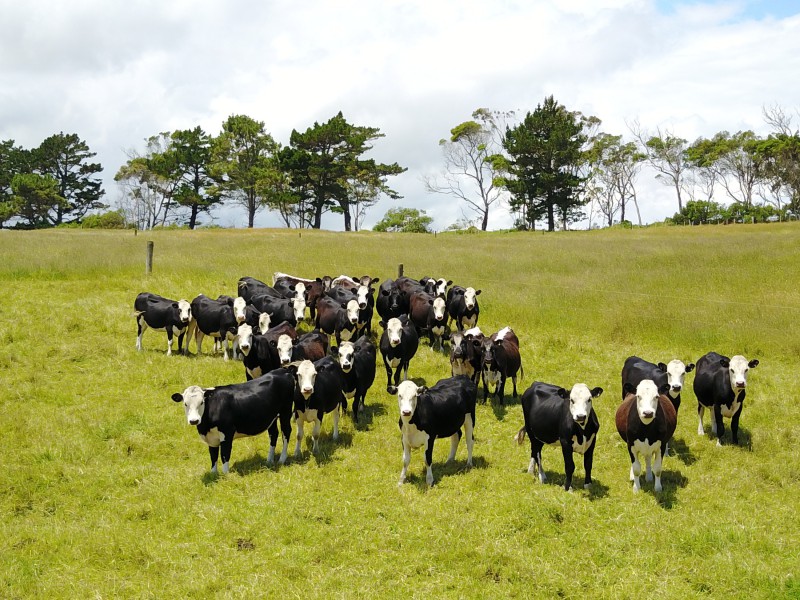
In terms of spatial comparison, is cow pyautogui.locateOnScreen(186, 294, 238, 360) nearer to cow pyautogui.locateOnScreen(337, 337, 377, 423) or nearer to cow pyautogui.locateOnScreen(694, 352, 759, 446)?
cow pyautogui.locateOnScreen(337, 337, 377, 423)

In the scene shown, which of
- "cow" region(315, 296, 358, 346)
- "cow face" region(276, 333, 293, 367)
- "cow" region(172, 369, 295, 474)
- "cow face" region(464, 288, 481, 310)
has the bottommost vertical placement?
"cow" region(172, 369, 295, 474)

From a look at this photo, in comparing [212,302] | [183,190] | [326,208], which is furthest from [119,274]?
[183,190]

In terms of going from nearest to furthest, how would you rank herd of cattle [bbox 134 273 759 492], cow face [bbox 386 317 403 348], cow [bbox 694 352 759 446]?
herd of cattle [bbox 134 273 759 492] → cow [bbox 694 352 759 446] → cow face [bbox 386 317 403 348]

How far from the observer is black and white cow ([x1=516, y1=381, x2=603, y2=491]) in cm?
866

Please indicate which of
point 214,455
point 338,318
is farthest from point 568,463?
point 338,318

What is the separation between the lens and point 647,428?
8.92 metres

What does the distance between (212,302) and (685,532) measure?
11.9m

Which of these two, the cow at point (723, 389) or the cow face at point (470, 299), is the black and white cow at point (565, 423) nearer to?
the cow at point (723, 389)

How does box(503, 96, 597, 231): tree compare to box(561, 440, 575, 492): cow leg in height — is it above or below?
above

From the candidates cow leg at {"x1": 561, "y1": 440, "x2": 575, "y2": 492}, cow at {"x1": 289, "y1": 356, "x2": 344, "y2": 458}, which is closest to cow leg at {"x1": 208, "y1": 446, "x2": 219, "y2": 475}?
cow at {"x1": 289, "y1": 356, "x2": 344, "y2": 458}

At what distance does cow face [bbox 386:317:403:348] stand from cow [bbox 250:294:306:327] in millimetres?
3512

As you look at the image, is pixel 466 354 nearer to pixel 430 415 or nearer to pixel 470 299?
pixel 430 415

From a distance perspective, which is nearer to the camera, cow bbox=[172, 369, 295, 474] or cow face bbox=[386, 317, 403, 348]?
cow bbox=[172, 369, 295, 474]

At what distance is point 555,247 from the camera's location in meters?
34.8
